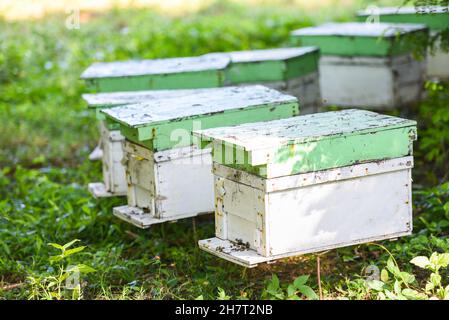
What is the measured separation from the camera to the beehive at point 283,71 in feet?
19.5

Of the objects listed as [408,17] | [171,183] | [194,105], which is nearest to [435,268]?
[171,183]

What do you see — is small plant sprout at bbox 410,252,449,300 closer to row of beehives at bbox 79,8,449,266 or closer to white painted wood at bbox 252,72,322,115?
row of beehives at bbox 79,8,449,266

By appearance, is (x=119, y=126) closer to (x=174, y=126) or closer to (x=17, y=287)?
(x=174, y=126)

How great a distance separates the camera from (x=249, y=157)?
3.68 meters

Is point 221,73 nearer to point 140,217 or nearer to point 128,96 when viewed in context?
point 128,96

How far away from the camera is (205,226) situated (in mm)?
5215

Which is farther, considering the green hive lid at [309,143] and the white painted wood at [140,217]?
the white painted wood at [140,217]

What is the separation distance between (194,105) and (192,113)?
0.63ft

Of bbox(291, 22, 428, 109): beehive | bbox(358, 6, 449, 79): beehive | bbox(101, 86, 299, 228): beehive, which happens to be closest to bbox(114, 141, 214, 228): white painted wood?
bbox(101, 86, 299, 228): beehive

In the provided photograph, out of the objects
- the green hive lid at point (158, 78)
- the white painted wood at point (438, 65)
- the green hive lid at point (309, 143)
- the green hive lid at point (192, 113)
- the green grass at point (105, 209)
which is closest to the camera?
the green hive lid at point (309, 143)

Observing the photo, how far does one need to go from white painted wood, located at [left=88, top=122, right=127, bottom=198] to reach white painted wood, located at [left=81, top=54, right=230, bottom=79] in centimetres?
51

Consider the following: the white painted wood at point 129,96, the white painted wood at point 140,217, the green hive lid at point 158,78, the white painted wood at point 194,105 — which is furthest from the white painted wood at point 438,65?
the white painted wood at point 140,217

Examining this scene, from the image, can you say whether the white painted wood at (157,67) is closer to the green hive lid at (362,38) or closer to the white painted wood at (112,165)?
the white painted wood at (112,165)
